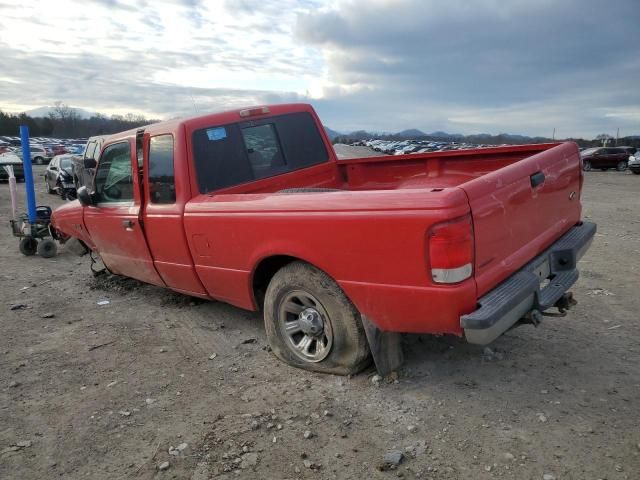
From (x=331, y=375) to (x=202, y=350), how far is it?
129cm

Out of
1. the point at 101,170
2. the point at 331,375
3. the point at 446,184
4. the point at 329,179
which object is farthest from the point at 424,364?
the point at 101,170

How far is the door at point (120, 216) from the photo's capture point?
5008 millimetres

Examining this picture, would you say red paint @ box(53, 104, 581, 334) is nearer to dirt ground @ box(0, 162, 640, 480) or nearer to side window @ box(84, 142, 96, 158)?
dirt ground @ box(0, 162, 640, 480)

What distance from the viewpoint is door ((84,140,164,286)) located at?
16.4 ft

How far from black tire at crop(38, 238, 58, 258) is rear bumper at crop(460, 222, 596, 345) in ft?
25.4

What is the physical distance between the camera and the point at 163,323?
5.19m

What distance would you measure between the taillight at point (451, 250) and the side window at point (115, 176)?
3325mm

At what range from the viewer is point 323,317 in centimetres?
365

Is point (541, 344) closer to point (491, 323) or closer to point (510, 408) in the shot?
point (510, 408)

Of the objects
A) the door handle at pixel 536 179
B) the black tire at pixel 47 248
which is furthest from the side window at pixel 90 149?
Answer: the door handle at pixel 536 179

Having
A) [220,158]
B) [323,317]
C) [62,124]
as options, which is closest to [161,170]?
[220,158]

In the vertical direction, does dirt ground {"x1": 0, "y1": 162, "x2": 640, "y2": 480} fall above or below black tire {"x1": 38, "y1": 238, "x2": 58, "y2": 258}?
below

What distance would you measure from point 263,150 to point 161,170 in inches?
37.1

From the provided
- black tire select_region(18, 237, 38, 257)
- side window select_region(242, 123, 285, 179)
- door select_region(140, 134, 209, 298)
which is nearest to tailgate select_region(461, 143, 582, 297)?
side window select_region(242, 123, 285, 179)
